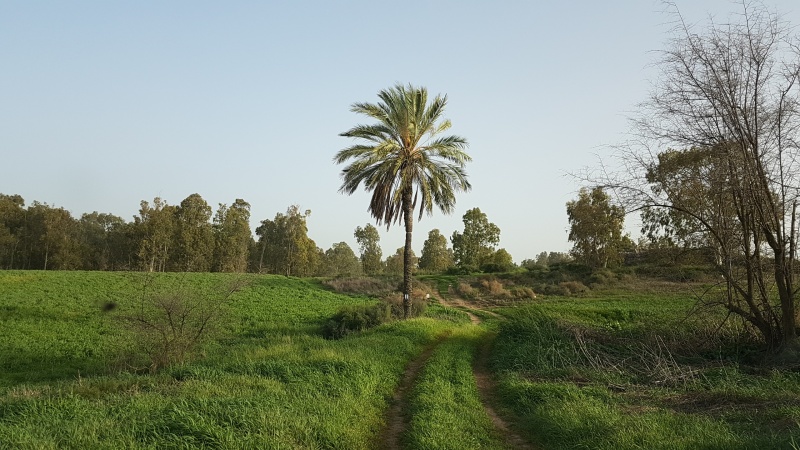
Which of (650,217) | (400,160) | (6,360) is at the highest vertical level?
(400,160)

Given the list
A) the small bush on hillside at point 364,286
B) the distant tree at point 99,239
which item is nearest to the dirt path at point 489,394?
the small bush on hillside at point 364,286

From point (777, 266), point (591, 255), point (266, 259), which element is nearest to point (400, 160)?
point (777, 266)

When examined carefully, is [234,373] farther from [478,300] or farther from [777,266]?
[478,300]

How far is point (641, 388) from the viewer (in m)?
10.8

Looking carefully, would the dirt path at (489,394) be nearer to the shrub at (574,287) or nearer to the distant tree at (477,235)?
the shrub at (574,287)

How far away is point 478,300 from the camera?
129 ft

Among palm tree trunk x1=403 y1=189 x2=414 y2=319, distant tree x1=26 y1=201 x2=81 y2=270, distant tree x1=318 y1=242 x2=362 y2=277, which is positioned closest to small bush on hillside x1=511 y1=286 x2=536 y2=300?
palm tree trunk x1=403 y1=189 x2=414 y2=319

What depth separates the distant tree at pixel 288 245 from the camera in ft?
256

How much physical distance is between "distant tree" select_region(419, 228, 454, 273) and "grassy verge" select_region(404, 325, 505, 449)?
7748cm

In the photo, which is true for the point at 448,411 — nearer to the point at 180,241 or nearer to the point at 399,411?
the point at 399,411

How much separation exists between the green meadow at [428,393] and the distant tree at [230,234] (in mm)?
48915

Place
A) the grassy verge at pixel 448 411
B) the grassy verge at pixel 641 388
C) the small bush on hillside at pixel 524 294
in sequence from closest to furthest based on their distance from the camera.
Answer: the grassy verge at pixel 641 388 < the grassy verge at pixel 448 411 < the small bush on hillside at pixel 524 294

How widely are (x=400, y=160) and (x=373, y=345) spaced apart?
423 inches

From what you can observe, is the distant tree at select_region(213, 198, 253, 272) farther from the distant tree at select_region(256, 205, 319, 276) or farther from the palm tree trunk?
the palm tree trunk
